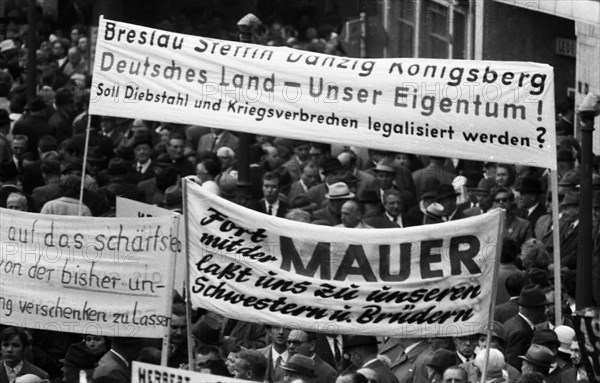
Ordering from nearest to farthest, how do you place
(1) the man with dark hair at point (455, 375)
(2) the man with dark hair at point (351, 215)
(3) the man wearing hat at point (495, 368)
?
(1) the man with dark hair at point (455, 375) < (3) the man wearing hat at point (495, 368) < (2) the man with dark hair at point (351, 215)

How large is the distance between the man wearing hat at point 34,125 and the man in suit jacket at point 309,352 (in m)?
9.53

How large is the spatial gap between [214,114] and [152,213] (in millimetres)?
897

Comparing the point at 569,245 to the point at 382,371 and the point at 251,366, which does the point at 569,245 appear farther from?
the point at 251,366

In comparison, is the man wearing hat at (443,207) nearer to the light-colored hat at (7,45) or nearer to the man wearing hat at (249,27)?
the man wearing hat at (249,27)

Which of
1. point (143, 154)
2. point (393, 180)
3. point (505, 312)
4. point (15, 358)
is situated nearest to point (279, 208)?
point (393, 180)

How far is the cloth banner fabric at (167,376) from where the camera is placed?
28.7 feet

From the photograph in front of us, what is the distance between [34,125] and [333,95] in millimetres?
8712

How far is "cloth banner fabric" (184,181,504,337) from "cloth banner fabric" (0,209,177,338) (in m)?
0.32

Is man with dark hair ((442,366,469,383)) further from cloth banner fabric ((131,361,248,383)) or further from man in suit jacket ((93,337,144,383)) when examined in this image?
man in suit jacket ((93,337,144,383))

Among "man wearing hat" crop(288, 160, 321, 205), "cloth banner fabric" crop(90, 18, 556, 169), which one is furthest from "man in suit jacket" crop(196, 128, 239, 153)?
"cloth banner fabric" crop(90, 18, 556, 169)

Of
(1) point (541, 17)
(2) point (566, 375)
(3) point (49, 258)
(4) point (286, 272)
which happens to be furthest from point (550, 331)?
(1) point (541, 17)

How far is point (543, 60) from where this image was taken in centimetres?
2325

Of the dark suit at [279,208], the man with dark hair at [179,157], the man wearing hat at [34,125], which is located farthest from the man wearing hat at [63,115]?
the dark suit at [279,208]

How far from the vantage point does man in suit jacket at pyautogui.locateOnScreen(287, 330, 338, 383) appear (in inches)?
444
